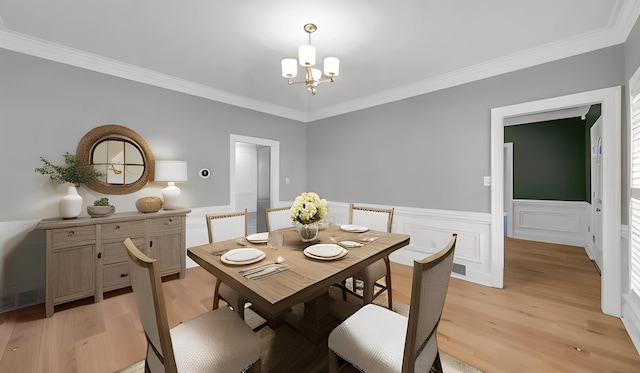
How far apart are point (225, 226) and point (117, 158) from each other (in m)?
1.76

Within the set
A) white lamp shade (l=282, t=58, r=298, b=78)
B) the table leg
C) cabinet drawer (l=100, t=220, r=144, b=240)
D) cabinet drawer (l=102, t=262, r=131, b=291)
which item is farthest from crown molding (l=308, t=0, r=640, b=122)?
cabinet drawer (l=102, t=262, r=131, b=291)

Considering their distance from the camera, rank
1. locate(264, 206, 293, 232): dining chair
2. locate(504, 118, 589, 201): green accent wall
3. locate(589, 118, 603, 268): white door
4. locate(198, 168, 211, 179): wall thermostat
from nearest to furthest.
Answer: locate(264, 206, 293, 232): dining chair
locate(589, 118, 603, 268): white door
locate(198, 168, 211, 179): wall thermostat
locate(504, 118, 589, 201): green accent wall

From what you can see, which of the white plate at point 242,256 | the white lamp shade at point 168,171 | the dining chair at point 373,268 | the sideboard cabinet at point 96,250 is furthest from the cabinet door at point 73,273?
the dining chair at point 373,268

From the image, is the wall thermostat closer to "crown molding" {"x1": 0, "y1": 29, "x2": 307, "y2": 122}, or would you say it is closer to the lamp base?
the lamp base

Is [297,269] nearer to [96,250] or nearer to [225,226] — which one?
[225,226]

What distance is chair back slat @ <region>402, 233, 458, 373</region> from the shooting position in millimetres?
898

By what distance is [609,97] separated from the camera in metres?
2.22

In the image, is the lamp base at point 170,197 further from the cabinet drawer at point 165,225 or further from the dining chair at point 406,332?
the dining chair at point 406,332

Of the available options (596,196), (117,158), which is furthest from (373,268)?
(596,196)

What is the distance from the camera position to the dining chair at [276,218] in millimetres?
2625

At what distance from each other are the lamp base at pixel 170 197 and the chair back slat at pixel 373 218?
88.6 inches

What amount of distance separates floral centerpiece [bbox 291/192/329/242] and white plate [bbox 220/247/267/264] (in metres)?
0.38

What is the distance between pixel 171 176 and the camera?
298cm

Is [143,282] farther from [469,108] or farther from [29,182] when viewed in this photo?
[469,108]
